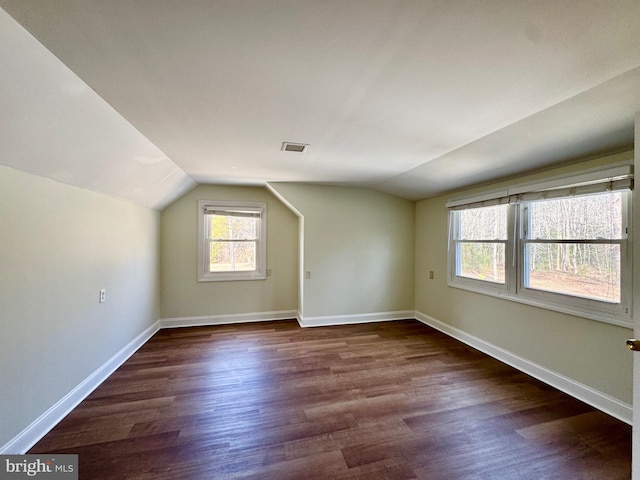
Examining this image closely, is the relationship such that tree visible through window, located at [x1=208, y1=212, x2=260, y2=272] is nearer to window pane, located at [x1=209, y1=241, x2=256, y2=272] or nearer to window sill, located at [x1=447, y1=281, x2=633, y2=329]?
window pane, located at [x1=209, y1=241, x2=256, y2=272]

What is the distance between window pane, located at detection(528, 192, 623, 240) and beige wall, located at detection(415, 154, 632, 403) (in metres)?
0.30

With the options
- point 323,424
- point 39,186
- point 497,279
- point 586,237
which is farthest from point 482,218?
point 39,186

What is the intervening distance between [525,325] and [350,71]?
305cm

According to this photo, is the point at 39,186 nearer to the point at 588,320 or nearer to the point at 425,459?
the point at 425,459

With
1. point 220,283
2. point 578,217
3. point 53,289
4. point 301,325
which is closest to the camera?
point 53,289

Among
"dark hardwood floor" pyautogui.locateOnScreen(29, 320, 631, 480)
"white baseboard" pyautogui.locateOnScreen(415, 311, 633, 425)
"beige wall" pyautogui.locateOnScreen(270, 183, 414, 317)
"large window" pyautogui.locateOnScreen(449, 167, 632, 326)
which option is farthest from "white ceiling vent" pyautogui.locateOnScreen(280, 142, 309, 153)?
"white baseboard" pyautogui.locateOnScreen(415, 311, 633, 425)

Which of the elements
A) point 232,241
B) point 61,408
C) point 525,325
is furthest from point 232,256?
point 525,325

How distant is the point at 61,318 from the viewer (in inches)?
78.5

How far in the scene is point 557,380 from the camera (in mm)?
2441

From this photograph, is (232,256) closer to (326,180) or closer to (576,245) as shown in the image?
(326,180)

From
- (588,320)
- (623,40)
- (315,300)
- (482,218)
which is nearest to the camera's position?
(623,40)

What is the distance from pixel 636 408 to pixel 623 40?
65.4 inches

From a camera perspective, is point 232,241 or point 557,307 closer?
point 557,307

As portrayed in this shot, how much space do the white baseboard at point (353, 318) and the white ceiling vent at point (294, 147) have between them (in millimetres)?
2623
